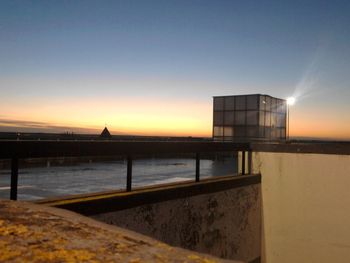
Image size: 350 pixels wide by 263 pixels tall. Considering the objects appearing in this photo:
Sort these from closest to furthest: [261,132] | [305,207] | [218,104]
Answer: [305,207], [261,132], [218,104]

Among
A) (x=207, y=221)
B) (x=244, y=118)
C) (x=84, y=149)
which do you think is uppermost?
(x=244, y=118)

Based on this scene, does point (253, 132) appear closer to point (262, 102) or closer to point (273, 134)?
point (262, 102)

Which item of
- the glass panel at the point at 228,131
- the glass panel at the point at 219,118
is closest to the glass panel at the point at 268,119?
the glass panel at the point at 228,131

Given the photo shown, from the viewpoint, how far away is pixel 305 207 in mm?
7941

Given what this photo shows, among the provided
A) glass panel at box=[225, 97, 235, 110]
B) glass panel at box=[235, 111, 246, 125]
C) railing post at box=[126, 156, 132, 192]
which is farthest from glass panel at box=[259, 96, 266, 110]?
railing post at box=[126, 156, 132, 192]

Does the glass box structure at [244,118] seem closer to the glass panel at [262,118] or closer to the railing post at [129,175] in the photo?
the glass panel at [262,118]

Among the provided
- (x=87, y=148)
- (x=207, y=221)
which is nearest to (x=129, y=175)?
(x=87, y=148)

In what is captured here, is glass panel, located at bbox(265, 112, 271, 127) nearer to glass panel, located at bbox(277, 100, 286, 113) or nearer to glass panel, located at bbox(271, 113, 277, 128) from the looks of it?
glass panel, located at bbox(271, 113, 277, 128)

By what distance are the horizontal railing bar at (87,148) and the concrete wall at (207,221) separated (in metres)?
0.80

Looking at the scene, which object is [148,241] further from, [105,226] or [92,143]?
[92,143]

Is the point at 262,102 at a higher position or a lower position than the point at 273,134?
higher

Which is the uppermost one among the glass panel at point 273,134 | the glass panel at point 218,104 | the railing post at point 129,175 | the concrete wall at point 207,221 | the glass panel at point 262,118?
the glass panel at point 218,104

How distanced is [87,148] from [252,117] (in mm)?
31238

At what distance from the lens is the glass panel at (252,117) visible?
115ft
